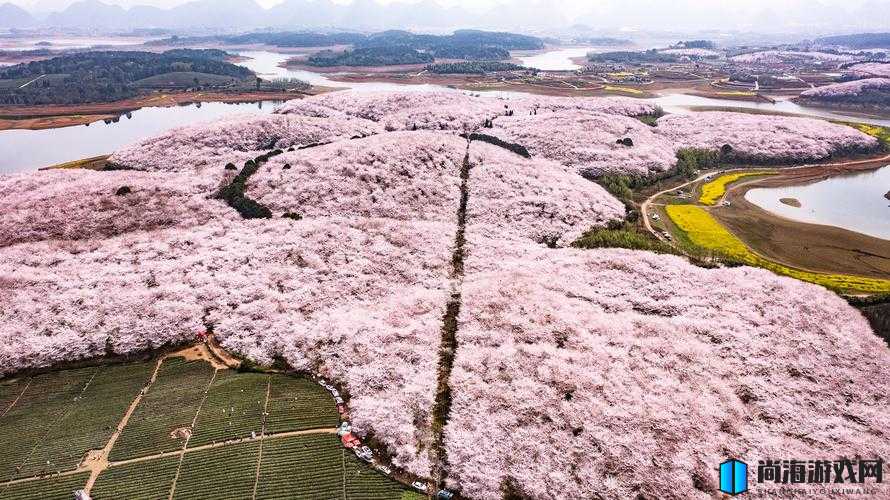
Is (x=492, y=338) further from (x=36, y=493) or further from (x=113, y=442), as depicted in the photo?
(x=36, y=493)

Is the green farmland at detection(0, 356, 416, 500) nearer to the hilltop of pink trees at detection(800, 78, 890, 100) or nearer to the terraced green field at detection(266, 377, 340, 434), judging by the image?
the terraced green field at detection(266, 377, 340, 434)

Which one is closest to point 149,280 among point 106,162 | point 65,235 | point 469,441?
point 65,235

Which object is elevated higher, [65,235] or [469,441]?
[65,235]

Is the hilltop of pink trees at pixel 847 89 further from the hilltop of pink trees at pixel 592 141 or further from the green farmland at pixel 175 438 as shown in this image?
the green farmland at pixel 175 438

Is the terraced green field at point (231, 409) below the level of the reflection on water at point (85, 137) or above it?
below

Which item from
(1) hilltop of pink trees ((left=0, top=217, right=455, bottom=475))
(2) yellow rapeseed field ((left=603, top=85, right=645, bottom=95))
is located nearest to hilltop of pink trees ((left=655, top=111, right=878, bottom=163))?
(2) yellow rapeseed field ((left=603, top=85, right=645, bottom=95))

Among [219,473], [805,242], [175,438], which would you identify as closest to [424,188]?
[175,438]

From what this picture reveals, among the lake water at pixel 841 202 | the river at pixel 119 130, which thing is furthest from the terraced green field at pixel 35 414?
the lake water at pixel 841 202
